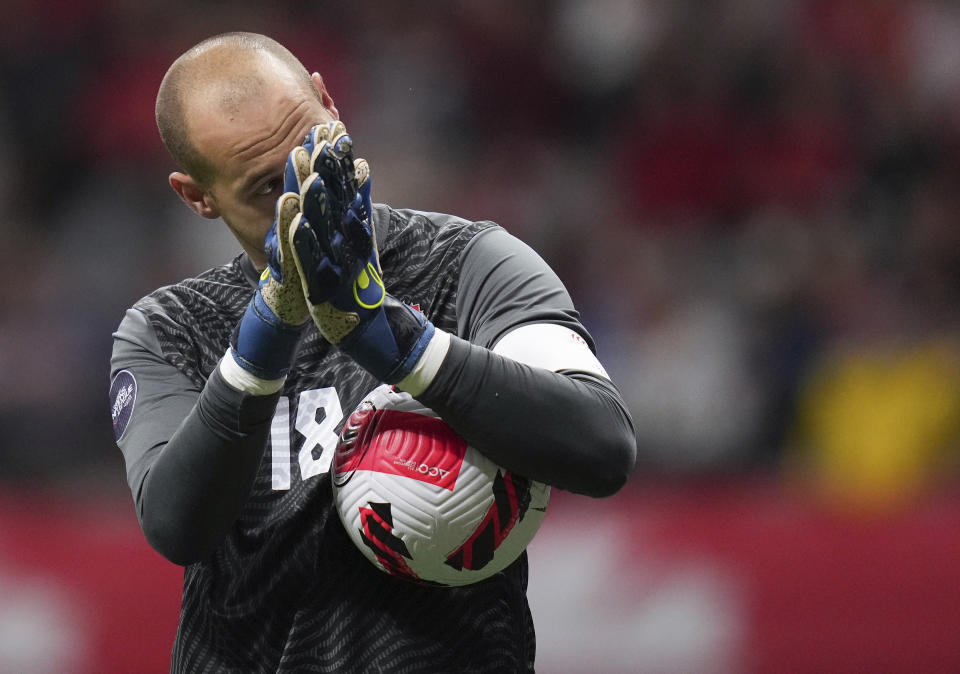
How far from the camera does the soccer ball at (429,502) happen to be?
1.79 m

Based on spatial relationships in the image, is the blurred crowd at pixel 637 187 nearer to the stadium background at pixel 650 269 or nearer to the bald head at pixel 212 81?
the stadium background at pixel 650 269

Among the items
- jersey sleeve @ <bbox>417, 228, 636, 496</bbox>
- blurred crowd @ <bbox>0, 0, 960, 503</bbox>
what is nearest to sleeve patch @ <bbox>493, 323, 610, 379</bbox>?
jersey sleeve @ <bbox>417, 228, 636, 496</bbox>

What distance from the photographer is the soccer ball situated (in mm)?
1792

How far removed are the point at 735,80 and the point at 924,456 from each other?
7.91 feet

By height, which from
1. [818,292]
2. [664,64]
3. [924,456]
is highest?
[664,64]

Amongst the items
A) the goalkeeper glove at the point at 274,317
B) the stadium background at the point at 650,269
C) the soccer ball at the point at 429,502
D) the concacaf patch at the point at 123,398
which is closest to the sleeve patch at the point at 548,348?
the soccer ball at the point at 429,502

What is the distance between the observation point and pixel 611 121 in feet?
22.0

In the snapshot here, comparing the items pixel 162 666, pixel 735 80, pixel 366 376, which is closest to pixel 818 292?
pixel 735 80

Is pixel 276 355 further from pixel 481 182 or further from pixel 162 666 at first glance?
pixel 481 182

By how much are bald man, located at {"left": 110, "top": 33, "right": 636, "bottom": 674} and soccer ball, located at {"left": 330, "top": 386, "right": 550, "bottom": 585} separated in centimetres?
7

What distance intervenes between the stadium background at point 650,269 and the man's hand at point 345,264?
8.17 feet

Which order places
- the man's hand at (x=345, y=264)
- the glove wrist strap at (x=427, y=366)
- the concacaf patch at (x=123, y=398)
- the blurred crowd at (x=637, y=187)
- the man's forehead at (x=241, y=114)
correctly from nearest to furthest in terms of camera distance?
the man's hand at (x=345, y=264) < the glove wrist strap at (x=427, y=366) < the man's forehead at (x=241, y=114) < the concacaf patch at (x=123, y=398) < the blurred crowd at (x=637, y=187)

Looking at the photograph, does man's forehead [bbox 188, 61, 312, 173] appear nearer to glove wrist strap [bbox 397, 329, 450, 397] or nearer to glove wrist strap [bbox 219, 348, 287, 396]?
glove wrist strap [bbox 219, 348, 287, 396]

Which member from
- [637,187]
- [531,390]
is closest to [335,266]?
[531,390]
